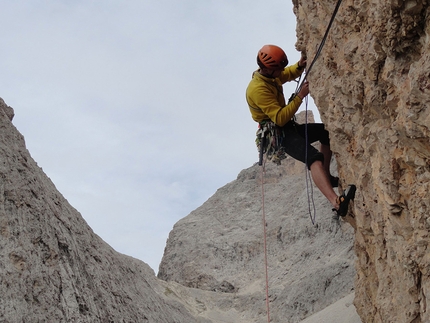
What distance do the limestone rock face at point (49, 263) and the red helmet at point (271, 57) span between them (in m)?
4.10

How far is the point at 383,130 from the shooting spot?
4945mm

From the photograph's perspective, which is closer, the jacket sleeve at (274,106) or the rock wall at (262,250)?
the jacket sleeve at (274,106)

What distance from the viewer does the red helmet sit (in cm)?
723

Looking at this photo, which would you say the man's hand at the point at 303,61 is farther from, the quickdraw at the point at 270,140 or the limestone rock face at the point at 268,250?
the limestone rock face at the point at 268,250

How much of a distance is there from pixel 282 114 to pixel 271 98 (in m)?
0.42

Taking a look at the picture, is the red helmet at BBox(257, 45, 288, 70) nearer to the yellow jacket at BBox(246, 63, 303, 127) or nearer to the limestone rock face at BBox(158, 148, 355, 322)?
the yellow jacket at BBox(246, 63, 303, 127)

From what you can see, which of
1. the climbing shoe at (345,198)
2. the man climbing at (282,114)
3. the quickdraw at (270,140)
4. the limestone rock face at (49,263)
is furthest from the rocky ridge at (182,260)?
the climbing shoe at (345,198)

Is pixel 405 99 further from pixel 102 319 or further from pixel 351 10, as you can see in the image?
pixel 102 319

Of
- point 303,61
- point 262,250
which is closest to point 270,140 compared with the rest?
point 303,61

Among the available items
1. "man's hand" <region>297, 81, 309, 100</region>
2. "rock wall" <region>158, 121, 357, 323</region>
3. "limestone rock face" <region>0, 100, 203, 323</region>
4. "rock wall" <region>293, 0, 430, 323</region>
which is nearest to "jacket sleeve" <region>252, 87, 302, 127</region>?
"man's hand" <region>297, 81, 309, 100</region>

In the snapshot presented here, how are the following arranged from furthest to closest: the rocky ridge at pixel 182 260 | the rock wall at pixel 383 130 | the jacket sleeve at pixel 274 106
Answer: the rocky ridge at pixel 182 260 < the jacket sleeve at pixel 274 106 < the rock wall at pixel 383 130

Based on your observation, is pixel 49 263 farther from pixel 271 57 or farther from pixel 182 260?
pixel 182 260

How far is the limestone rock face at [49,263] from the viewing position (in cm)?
709

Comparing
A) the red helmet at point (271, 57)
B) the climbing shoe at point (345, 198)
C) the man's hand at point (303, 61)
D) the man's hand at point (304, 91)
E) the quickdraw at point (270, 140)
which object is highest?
the man's hand at point (303, 61)
